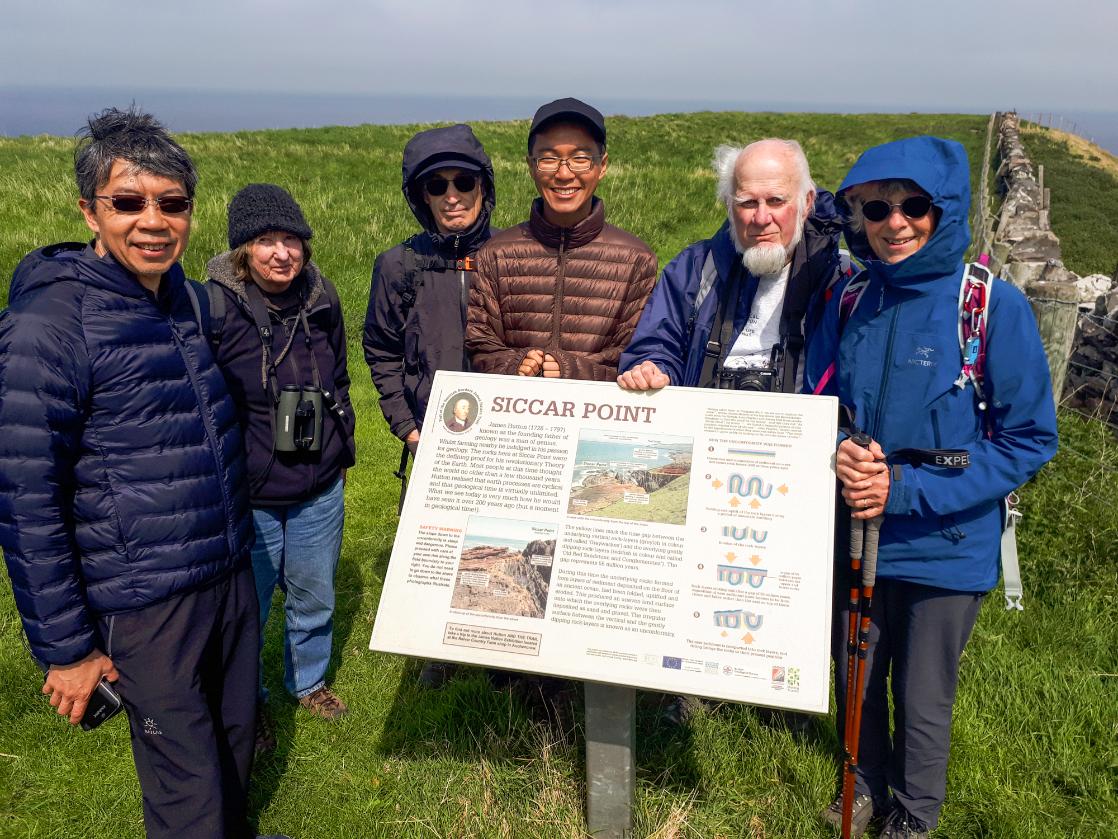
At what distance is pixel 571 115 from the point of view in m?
3.47

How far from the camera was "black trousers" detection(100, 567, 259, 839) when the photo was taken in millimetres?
2662

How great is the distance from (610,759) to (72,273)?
8.55 ft

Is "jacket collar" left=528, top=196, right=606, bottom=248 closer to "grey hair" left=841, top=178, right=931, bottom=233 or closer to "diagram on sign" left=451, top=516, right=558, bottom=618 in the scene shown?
"grey hair" left=841, top=178, right=931, bottom=233

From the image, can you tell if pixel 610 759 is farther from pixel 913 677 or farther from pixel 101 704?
pixel 101 704

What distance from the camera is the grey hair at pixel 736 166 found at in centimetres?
316

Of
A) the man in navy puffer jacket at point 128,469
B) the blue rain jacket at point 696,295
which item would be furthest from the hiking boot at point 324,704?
the blue rain jacket at point 696,295

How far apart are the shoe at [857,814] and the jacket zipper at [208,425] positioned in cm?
282

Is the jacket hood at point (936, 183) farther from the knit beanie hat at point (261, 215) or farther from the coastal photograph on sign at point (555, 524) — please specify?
the knit beanie hat at point (261, 215)

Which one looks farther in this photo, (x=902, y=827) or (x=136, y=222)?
(x=902, y=827)

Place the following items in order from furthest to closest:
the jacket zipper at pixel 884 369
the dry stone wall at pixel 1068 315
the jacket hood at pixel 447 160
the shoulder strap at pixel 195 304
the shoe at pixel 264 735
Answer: the dry stone wall at pixel 1068 315
the shoe at pixel 264 735
the jacket hood at pixel 447 160
the shoulder strap at pixel 195 304
the jacket zipper at pixel 884 369

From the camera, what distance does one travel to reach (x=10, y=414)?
229cm

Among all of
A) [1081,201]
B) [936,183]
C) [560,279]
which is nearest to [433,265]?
[560,279]

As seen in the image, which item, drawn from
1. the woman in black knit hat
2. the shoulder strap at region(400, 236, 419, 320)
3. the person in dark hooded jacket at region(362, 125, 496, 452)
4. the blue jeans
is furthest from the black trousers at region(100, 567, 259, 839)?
the shoulder strap at region(400, 236, 419, 320)

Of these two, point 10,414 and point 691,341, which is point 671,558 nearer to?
point 691,341
